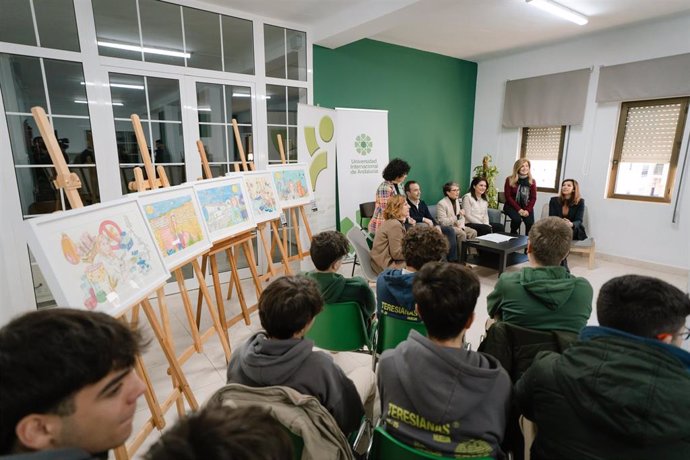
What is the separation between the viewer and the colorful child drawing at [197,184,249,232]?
2.52 meters

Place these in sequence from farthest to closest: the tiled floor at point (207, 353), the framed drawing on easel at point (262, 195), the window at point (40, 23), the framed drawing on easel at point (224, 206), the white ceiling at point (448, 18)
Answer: the white ceiling at point (448, 18)
the framed drawing on easel at point (262, 195)
the window at point (40, 23)
the framed drawing on easel at point (224, 206)
the tiled floor at point (207, 353)

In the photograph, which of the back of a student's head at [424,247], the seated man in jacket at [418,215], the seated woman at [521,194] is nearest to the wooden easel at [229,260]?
the back of a student's head at [424,247]

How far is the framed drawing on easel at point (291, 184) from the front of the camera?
3.73 meters

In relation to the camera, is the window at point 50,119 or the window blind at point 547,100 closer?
the window at point 50,119

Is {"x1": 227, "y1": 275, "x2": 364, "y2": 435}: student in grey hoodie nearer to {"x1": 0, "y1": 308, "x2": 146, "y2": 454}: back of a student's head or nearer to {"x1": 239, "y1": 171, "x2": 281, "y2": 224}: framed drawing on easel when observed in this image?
{"x1": 0, "y1": 308, "x2": 146, "y2": 454}: back of a student's head

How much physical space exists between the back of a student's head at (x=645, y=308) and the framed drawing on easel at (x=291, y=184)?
3.00m

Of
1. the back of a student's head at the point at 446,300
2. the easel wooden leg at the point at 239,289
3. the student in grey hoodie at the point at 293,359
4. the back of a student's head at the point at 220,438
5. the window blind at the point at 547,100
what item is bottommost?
Result: the easel wooden leg at the point at 239,289

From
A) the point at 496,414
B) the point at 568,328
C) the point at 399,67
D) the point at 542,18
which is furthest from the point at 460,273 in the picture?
the point at 399,67

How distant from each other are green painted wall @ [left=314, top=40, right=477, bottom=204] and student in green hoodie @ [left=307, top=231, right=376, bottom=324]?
3242mm

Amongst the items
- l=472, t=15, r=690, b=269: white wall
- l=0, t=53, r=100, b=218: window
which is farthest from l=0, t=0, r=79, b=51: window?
l=472, t=15, r=690, b=269: white wall

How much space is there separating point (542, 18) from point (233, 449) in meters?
5.47

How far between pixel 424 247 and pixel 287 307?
3.45 ft

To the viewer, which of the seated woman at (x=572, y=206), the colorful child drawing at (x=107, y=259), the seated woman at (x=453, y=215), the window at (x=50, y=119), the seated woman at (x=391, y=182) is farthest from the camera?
the seated woman at (x=572, y=206)

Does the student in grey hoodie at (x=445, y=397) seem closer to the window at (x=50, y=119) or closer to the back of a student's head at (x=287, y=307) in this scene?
the back of a student's head at (x=287, y=307)
